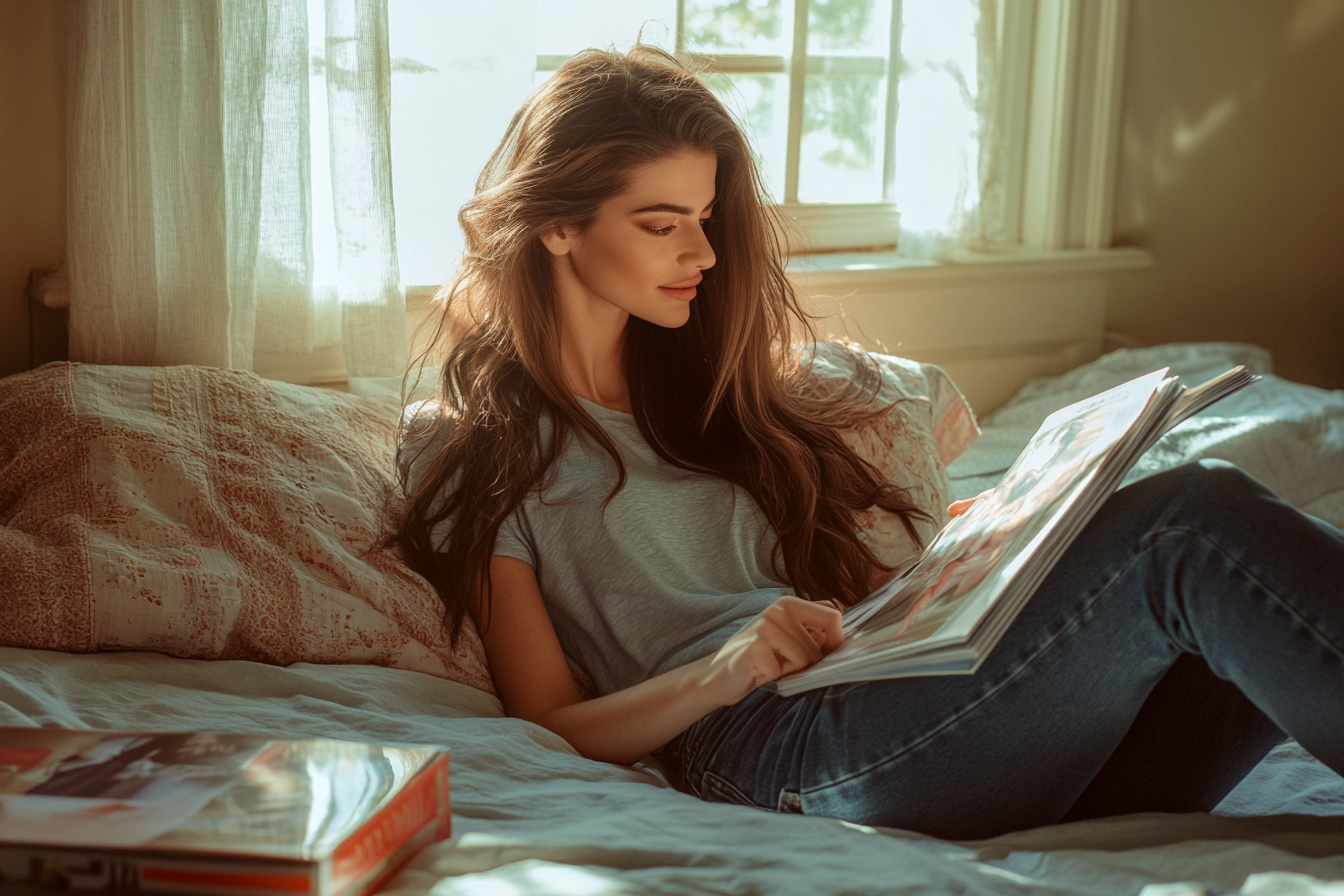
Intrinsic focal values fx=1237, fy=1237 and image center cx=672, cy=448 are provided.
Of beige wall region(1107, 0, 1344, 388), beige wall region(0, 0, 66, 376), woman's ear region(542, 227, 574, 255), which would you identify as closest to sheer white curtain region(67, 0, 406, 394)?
beige wall region(0, 0, 66, 376)

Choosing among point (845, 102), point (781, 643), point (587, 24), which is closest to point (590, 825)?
point (781, 643)

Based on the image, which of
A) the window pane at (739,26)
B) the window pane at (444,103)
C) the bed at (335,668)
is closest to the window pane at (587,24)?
the window pane at (739,26)

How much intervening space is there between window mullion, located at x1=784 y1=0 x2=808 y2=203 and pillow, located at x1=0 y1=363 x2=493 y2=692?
4.17ft

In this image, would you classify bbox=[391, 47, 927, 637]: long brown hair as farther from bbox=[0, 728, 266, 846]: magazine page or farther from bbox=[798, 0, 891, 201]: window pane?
bbox=[798, 0, 891, 201]: window pane

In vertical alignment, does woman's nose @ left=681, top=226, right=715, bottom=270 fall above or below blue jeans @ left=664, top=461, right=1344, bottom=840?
above

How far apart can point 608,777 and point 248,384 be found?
0.65m

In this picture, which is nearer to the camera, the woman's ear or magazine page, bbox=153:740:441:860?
magazine page, bbox=153:740:441:860

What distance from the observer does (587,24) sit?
2.09 m

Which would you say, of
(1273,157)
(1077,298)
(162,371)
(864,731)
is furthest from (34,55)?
(1273,157)

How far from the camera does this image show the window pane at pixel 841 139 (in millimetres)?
2408

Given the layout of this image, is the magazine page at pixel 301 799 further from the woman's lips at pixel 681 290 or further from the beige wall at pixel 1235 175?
the beige wall at pixel 1235 175

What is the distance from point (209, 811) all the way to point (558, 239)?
0.86 meters

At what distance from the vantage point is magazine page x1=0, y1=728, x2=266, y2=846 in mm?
685

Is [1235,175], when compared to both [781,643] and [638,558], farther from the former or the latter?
[781,643]
